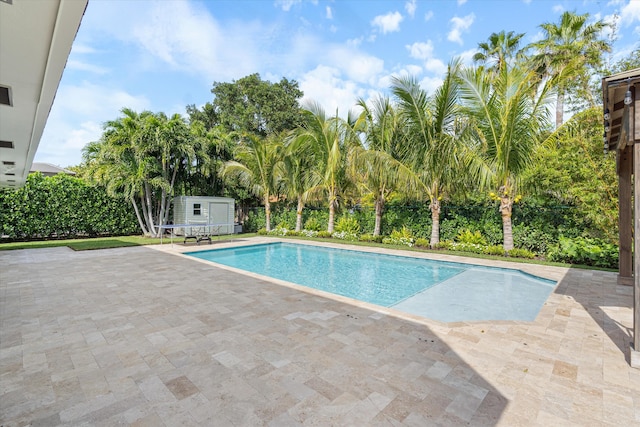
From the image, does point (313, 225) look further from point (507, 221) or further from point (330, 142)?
point (507, 221)

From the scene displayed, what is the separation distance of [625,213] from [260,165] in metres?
14.2

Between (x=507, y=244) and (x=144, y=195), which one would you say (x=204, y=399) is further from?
(x=144, y=195)

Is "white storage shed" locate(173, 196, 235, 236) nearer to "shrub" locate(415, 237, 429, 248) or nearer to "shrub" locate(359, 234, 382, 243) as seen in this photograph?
"shrub" locate(359, 234, 382, 243)

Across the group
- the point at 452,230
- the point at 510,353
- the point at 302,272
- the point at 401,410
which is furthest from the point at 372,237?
the point at 401,410

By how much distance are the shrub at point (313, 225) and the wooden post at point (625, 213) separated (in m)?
11.9

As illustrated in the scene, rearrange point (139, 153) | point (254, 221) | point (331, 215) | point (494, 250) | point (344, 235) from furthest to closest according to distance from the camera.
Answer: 1. point (254, 221)
2. point (331, 215)
3. point (344, 235)
4. point (139, 153)
5. point (494, 250)

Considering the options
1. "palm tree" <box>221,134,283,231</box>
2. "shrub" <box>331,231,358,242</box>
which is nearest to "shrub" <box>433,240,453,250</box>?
"shrub" <box>331,231,358,242</box>

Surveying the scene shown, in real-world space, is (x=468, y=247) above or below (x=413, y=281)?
above

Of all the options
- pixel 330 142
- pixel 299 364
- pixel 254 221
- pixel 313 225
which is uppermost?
pixel 330 142

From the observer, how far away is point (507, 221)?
9461mm

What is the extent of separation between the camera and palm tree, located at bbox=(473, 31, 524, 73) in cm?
1855

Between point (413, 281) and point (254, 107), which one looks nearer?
point (413, 281)

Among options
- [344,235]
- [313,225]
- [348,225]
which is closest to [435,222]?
[344,235]

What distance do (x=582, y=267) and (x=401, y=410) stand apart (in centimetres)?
837
